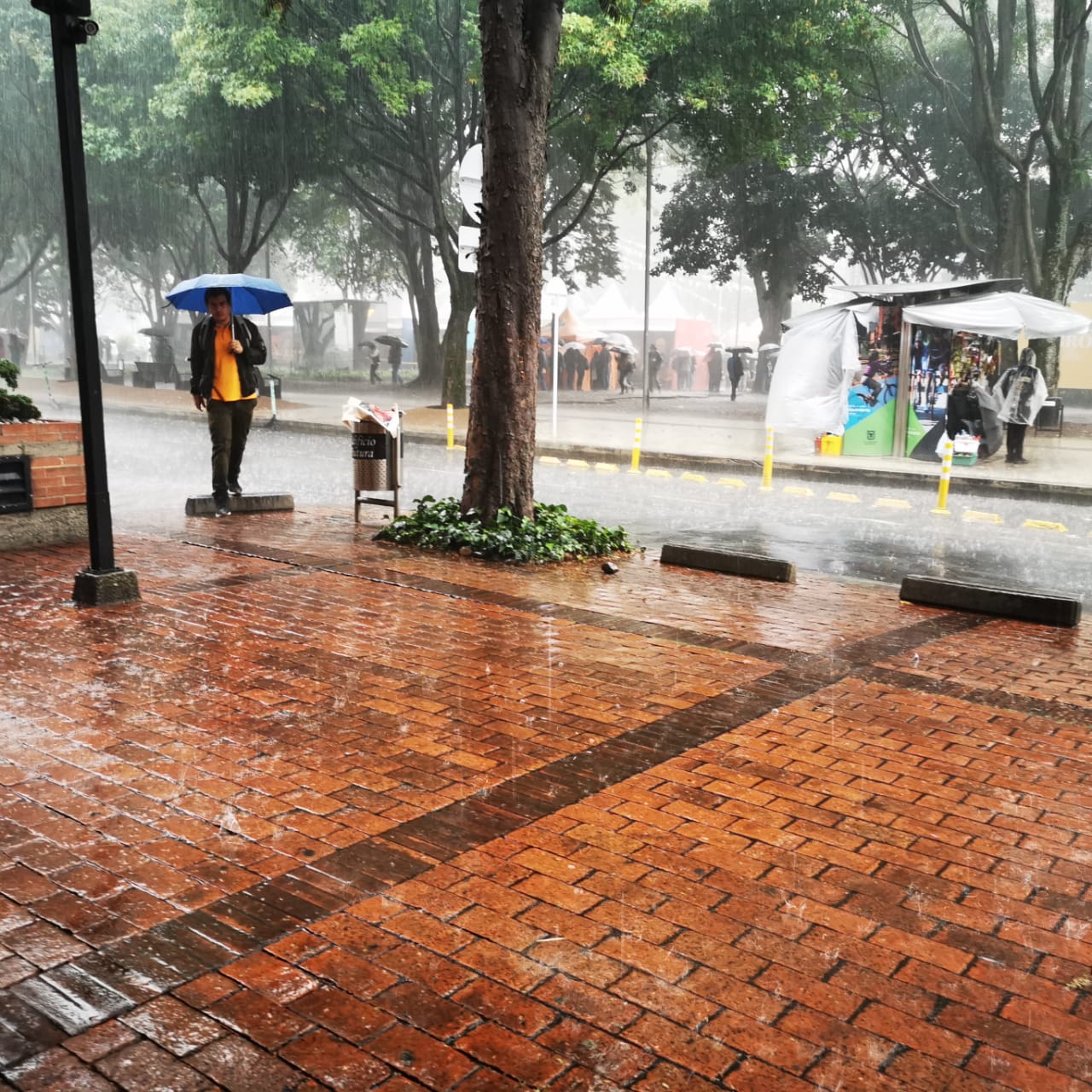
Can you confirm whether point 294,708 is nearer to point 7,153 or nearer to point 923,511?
point 923,511

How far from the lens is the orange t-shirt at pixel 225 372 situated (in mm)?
10453

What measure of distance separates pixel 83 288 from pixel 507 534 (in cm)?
369

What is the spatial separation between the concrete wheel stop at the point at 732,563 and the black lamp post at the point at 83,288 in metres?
4.08

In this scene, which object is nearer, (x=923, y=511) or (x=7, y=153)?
(x=923, y=511)

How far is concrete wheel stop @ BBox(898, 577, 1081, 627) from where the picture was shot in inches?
284

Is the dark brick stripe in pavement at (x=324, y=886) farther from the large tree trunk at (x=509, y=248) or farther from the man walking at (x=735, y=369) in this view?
the man walking at (x=735, y=369)

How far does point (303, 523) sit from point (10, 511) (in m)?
2.65

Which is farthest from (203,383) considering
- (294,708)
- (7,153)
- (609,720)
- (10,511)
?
(7,153)

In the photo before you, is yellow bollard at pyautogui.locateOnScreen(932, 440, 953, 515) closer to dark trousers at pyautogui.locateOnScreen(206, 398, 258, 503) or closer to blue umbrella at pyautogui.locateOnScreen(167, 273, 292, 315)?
blue umbrella at pyautogui.locateOnScreen(167, 273, 292, 315)

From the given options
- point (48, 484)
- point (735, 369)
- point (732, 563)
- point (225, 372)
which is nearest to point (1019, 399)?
point (732, 563)

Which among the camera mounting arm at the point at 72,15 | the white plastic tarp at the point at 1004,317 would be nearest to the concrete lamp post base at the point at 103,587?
the camera mounting arm at the point at 72,15

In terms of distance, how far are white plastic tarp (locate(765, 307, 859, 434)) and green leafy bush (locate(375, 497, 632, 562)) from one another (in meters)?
10.5

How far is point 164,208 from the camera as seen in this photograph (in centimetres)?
3800

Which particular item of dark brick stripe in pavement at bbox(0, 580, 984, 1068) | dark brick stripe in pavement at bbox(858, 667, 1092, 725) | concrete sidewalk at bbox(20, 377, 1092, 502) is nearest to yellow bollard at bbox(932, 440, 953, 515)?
concrete sidewalk at bbox(20, 377, 1092, 502)
